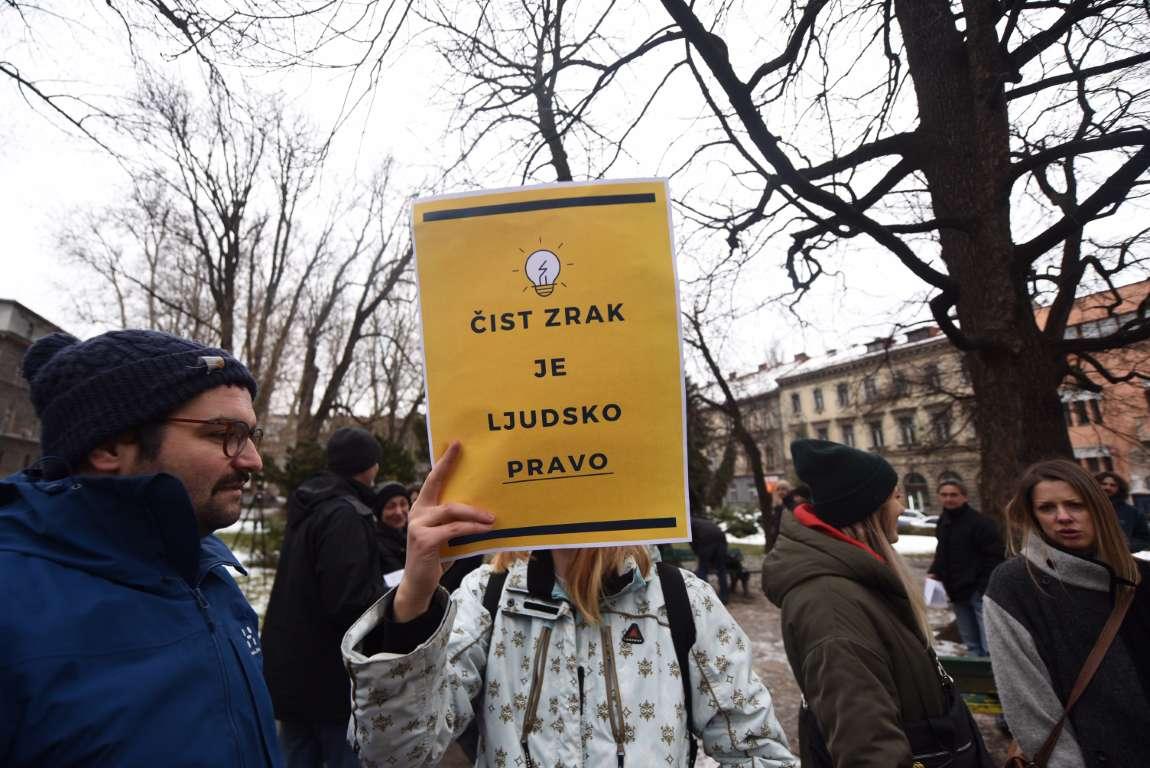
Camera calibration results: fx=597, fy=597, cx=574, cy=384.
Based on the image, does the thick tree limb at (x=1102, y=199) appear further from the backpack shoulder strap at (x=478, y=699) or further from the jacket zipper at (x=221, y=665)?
the jacket zipper at (x=221, y=665)

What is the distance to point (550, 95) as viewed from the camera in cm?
568

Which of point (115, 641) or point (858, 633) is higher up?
point (115, 641)

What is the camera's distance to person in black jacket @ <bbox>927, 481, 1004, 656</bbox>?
5332 millimetres

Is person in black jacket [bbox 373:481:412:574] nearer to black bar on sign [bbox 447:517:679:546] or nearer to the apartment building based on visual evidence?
black bar on sign [bbox 447:517:679:546]

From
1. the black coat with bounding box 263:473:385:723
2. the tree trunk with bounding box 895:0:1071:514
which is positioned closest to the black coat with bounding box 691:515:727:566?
the tree trunk with bounding box 895:0:1071:514

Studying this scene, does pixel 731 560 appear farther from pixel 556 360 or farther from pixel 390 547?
pixel 556 360

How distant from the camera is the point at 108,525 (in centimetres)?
121

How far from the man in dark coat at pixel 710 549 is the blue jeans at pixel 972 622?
423cm

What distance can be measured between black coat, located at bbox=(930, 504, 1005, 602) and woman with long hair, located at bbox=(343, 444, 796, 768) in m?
4.67

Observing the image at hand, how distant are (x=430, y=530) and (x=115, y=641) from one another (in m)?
0.60

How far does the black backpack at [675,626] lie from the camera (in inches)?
65.9

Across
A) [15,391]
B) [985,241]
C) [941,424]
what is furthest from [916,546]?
[15,391]

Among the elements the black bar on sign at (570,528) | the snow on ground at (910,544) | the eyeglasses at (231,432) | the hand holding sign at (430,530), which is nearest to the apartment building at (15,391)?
the eyeglasses at (231,432)

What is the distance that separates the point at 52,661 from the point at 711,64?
436 centimetres
